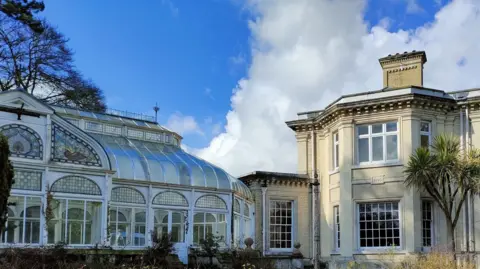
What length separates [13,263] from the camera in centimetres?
1362

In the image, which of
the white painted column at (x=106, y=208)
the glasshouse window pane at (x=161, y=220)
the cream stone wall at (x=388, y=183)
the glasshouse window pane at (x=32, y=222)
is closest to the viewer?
the glasshouse window pane at (x=32, y=222)

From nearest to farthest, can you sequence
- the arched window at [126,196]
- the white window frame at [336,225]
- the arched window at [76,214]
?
1. the arched window at [76,214]
2. the arched window at [126,196]
3. the white window frame at [336,225]

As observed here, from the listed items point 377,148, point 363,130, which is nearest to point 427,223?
point 377,148

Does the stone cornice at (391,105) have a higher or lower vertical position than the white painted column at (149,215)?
higher

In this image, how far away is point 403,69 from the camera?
25.0 m

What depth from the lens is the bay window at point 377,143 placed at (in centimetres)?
2183

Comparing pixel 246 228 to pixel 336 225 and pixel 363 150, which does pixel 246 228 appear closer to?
pixel 336 225

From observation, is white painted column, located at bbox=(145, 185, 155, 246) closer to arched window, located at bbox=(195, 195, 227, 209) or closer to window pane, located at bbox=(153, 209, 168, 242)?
window pane, located at bbox=(153, 209, 168, 242)

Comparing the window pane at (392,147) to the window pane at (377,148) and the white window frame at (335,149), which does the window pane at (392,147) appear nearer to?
the window pane at (377,148)

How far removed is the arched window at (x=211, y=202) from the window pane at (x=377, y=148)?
5781 mm

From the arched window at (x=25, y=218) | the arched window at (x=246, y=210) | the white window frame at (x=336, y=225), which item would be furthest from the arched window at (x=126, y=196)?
the white window frame at (x=336, y=225)

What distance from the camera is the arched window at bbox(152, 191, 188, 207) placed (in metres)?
20.8

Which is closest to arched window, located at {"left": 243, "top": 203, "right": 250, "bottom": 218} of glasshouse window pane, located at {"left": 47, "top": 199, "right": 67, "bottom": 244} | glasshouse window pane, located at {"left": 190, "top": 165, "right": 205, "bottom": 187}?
glasshouse window pane, located at {"left": 190, "top": 165, "right": 205, "bottom": 187}

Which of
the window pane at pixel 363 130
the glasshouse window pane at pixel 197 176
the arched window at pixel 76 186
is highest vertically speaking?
the window pane at pixel 363 130
